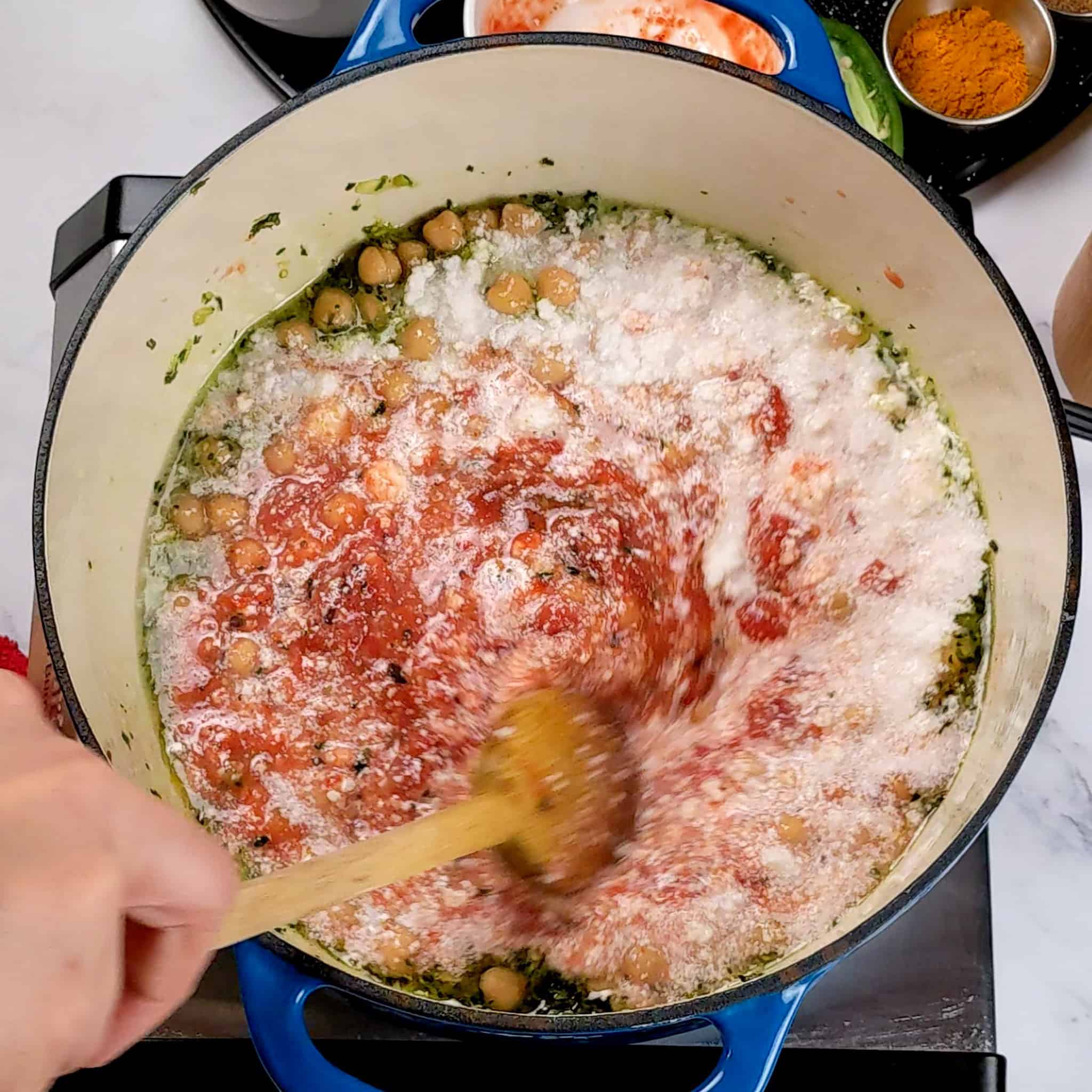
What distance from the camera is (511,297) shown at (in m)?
0.95

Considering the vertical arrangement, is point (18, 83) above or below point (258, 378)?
above

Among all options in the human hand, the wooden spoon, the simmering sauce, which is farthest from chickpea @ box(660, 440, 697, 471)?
the human hand

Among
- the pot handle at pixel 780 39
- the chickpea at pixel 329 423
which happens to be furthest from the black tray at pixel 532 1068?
the pot handle at pixel 780 39

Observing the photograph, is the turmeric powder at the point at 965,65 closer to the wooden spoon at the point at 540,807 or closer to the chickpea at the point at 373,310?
the chickpea at the point at 373,310

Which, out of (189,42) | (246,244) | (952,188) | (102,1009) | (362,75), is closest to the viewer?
(102,1009)

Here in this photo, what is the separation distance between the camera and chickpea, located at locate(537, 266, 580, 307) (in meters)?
0.95

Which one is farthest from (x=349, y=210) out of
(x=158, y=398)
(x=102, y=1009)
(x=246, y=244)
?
(x=102, y=1009)

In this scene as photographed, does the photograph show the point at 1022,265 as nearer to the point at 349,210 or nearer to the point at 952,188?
the point at 952,188

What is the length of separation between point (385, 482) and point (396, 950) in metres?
0.37

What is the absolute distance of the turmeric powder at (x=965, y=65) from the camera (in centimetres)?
109

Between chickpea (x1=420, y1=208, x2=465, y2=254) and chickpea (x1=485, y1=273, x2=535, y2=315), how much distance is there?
0.19 feet

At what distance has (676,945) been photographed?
837mm

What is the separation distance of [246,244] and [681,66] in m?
0.37

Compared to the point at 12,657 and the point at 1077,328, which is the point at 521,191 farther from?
the point at 12,657
